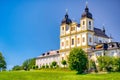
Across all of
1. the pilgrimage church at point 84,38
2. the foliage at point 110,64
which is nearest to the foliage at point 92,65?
the pilgrimage church at point 84,38

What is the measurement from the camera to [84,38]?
301 feet

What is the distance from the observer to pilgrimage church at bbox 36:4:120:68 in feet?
275

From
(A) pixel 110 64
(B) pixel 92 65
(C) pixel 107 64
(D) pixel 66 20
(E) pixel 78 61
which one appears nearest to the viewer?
(E) pixel 78 61

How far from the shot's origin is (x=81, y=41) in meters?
92.6

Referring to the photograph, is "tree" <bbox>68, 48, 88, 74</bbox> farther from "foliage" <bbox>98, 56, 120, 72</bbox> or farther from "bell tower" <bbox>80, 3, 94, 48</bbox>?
"bell tower" <bbox>80, 3, 94, 48</bbox>

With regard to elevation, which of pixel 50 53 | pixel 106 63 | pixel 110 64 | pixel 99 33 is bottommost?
pixel 110 64

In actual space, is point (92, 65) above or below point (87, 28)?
below

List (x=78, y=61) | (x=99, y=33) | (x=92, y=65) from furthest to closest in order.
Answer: (x=99, y=33) < (x=92, y=65) < (x=78, y=61)

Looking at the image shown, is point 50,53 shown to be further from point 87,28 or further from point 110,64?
point 110,64

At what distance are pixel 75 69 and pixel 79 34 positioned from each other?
24106 mm

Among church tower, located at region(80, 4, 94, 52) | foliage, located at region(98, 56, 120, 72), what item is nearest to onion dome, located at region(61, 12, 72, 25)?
church tower, located at region(80, 4, 94, 52)

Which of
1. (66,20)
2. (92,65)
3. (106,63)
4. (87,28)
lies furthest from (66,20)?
(106,63)

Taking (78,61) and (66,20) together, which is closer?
(78,61)

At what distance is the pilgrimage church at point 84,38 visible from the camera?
8396 centimetres
